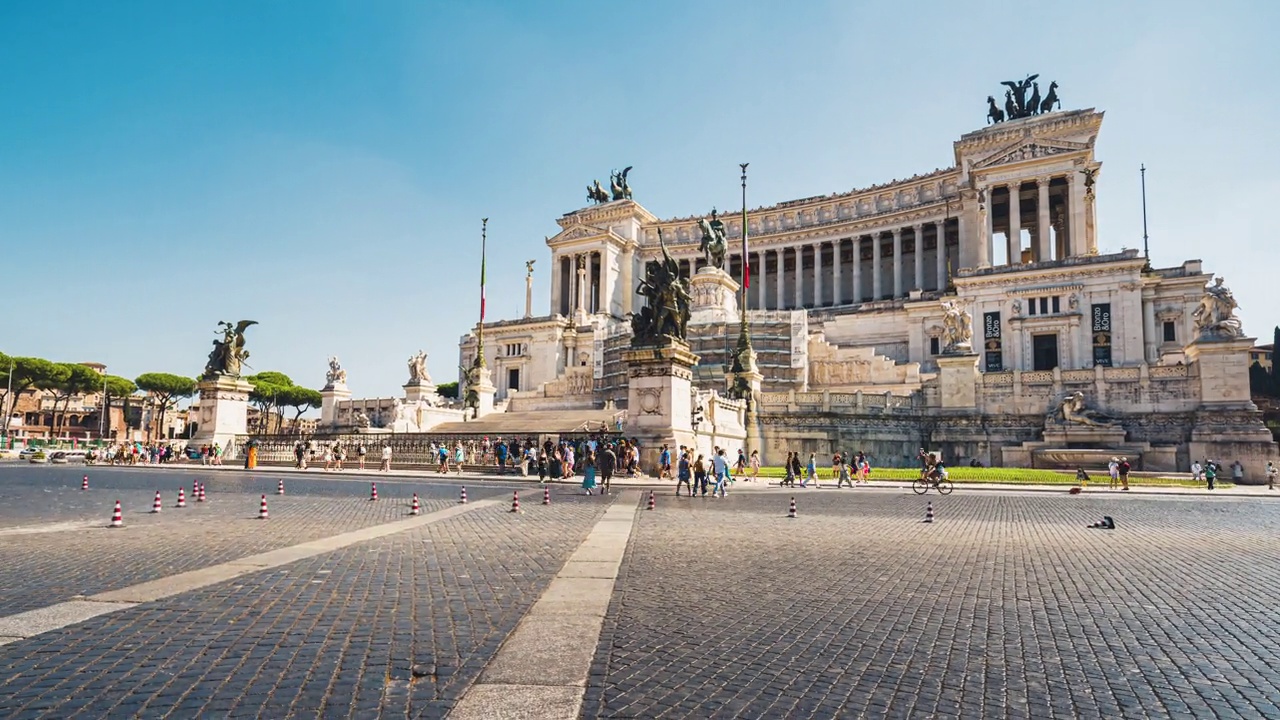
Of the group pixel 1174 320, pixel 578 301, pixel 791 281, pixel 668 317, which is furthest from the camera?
pixel 791 281

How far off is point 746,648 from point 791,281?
3545 inches

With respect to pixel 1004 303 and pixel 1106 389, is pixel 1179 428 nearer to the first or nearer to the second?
pixel 1106 389

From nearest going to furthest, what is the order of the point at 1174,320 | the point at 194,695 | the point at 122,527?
the point at 194,695 < the point at 122,527 < the point at 1174,320

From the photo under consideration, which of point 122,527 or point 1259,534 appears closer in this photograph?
point 122,527

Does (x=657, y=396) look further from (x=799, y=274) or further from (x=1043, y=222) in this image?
(x=799, y=274)

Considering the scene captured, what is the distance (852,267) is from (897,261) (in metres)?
5.03

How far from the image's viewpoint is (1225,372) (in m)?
35.0

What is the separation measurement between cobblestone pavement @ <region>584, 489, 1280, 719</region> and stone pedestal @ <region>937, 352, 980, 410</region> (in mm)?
28358

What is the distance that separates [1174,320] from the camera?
53.2m

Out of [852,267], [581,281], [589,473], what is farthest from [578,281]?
[589,473]

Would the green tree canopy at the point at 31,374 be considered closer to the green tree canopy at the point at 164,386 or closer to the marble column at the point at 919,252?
the green tree canopy at the point at 164,386

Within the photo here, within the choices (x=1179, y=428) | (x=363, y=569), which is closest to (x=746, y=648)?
(x=363, y=569)

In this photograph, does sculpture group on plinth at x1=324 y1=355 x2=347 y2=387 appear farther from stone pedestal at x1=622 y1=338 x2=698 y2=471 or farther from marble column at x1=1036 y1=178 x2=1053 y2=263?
marble column at x1=1036 y1=178 x2=1053 y2=263

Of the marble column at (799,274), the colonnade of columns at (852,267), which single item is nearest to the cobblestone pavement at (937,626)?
the colonnade of columns at (852,267)
